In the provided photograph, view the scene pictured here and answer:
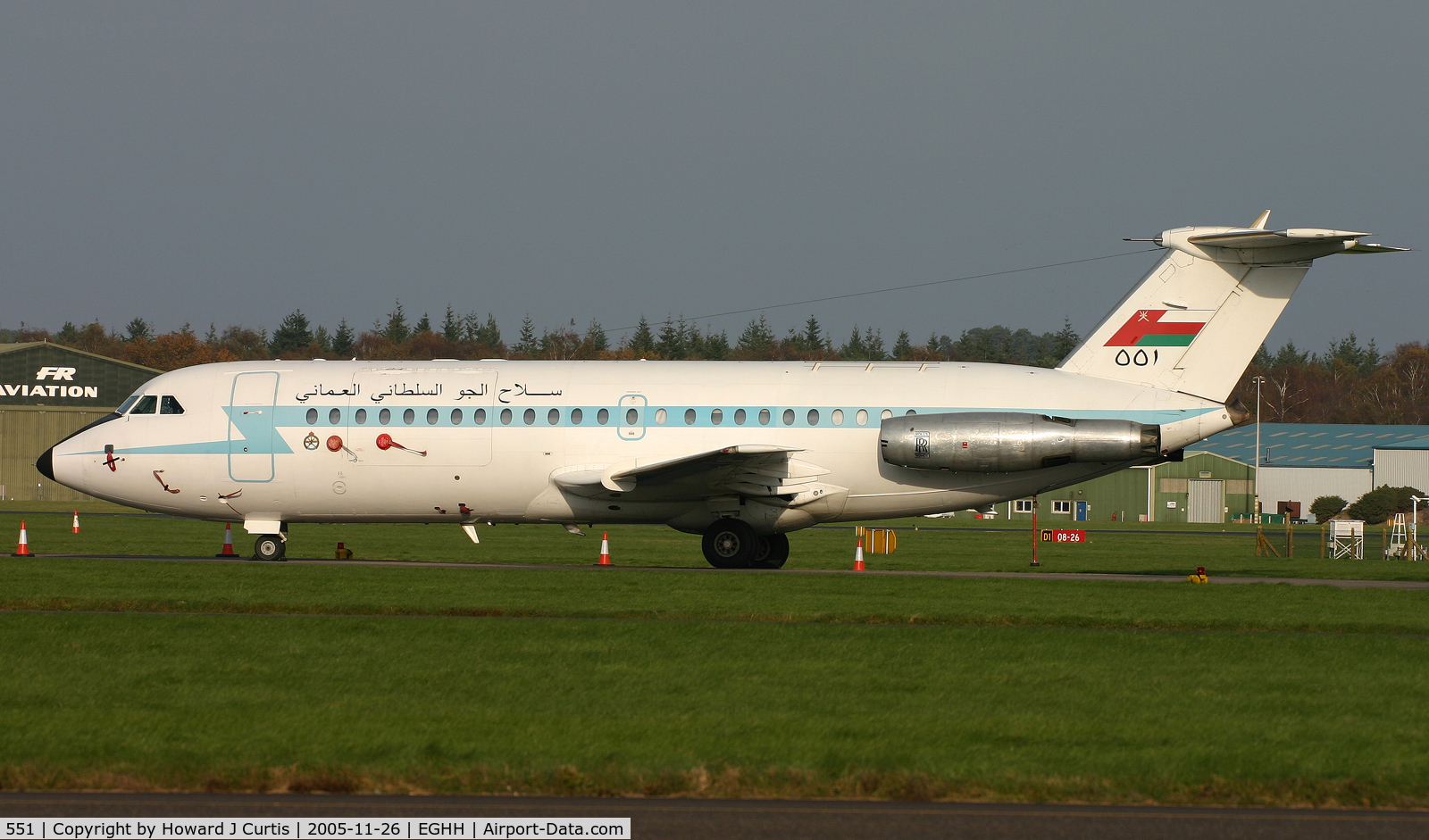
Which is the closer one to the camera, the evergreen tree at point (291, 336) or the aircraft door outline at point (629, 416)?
the aircraft door outline at point (629, 416)

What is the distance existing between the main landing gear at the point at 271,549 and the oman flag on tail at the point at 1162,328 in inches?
641

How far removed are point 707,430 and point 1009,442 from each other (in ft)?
17.8

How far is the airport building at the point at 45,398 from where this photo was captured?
7900 centimetres

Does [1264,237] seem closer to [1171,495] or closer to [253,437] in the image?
[253,437]

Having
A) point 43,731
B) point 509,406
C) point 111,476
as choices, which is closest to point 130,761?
point 43,731

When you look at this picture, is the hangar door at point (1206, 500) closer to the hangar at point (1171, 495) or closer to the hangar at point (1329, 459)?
the hangar at point (1171, 495)

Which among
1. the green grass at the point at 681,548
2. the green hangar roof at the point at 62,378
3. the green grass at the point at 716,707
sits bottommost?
the green grass at the point at 716,707

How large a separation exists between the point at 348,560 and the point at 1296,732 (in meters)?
21.0

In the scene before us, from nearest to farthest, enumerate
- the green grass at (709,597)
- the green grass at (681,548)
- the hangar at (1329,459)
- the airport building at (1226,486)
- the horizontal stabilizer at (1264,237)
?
the green grass at (709,597) → the horizontal stabilizer at (1264,237) → the green grass at (681,548) → the hangar at (1329,459) → the airport building at (1226,486)

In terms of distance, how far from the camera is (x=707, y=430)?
2595cm

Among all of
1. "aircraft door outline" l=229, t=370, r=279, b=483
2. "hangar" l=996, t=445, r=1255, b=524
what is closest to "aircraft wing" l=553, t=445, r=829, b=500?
"aircraft door outline" l=229, t=370, r=279, b=483

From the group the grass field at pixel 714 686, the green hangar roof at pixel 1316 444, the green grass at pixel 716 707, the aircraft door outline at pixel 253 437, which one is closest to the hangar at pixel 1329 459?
the green hangar roof at pixel 1316 444

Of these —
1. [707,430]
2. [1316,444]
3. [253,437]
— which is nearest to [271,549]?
[253,437]

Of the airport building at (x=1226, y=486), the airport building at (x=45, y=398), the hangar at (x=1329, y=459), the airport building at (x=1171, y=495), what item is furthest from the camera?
the airport building at (x=1171, y=495)
